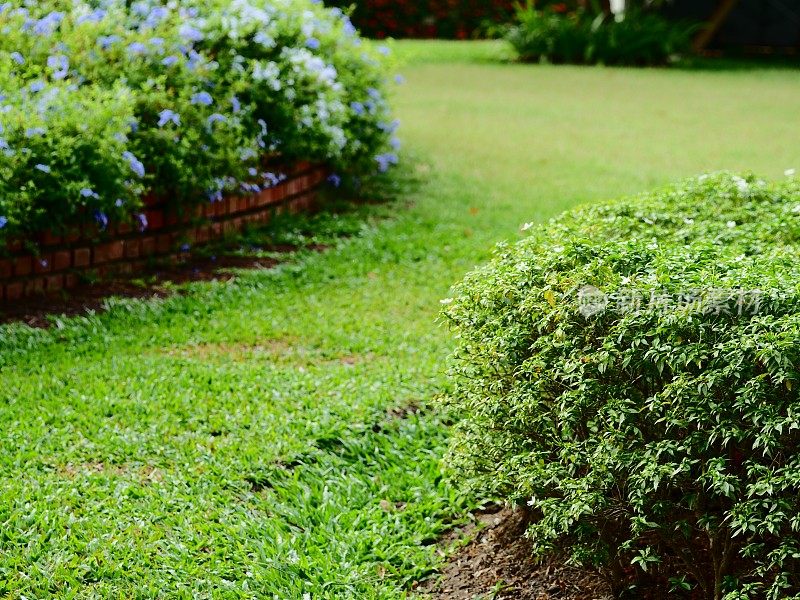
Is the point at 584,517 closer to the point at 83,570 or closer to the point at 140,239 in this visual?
the point at 83,570

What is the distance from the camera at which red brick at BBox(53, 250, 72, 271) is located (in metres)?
5.55

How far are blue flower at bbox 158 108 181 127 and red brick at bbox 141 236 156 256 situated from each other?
622 millimetres

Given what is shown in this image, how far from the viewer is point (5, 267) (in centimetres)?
534

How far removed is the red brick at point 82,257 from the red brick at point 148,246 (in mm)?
393

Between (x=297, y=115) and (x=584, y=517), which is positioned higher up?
(x=297, y=115)

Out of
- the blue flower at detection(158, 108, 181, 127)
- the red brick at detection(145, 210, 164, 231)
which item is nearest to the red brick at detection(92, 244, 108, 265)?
the red brick at detection(145, 210, 164, 231)

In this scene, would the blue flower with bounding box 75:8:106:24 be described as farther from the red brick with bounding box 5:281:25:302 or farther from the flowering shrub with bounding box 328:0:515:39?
the flowering shrub with bounding box 328:0:515:39

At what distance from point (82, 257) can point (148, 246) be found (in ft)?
1.62

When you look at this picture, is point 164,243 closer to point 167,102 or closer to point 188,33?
point 167,102

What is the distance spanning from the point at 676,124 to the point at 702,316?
30.8ft

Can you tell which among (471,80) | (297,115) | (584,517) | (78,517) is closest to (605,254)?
(584,517)

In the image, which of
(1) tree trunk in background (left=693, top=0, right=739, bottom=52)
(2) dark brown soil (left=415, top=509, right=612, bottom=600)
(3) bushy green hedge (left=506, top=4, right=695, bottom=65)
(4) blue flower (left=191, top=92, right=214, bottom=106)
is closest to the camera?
(2) dark brown soil (left=415, top=509, right=612, bottom=600)

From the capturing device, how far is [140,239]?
19.9 feet

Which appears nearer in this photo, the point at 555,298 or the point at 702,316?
the point at 702,316
